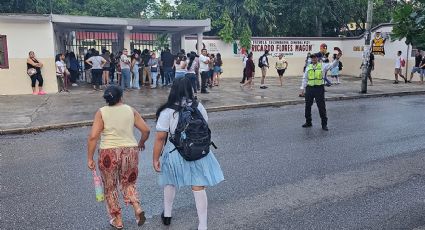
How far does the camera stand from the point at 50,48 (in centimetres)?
1534

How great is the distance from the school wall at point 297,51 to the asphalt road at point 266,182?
530 inches

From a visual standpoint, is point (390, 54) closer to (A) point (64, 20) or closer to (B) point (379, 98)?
(B) point (379, 98)

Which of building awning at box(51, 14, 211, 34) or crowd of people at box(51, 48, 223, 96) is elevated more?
building awning at box(51, 14, 211, 34)

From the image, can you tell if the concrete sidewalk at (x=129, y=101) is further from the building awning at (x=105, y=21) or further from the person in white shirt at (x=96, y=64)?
the building awning at (x=105, y=21)

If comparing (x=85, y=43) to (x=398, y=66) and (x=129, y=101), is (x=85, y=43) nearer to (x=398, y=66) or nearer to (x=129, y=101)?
(x=129, y=101)

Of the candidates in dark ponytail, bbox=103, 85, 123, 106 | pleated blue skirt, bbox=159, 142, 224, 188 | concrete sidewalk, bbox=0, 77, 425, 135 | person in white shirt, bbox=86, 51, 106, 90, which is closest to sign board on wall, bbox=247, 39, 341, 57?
concrete sidewalk, bbox=0, 77, 425, 135

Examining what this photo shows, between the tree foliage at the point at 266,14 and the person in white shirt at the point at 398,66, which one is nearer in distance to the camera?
the person in white shirt at the point at 398,66

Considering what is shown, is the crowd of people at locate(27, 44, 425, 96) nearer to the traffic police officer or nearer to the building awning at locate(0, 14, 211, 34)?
the building awning at locate(0, 14, 211, 34)

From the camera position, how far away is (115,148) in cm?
426

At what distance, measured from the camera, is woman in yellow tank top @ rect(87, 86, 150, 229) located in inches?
166

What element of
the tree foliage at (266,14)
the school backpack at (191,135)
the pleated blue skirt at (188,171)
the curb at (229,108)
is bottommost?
the curb at (229,108)

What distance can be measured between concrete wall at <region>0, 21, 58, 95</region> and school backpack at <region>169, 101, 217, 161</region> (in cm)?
1282

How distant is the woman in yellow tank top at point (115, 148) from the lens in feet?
13.9

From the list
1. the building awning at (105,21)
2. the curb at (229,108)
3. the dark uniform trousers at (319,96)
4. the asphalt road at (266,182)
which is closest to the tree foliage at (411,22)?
the asphalt road at (266,182)
